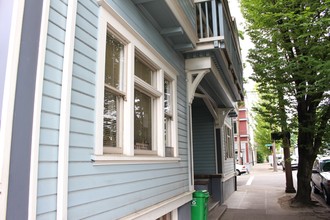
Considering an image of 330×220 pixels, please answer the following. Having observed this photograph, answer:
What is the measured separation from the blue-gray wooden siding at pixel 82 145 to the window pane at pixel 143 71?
57 centimetres

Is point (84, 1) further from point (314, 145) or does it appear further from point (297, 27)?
point (314, 145)

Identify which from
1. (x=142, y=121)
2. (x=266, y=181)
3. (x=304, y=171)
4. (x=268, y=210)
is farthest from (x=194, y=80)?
(x=266, y=181)

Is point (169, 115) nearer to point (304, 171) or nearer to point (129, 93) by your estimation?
point (129, 93)

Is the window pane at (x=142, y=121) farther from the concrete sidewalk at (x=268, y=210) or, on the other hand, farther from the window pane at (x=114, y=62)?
the concrete sidewalk at (x=268, y=210)

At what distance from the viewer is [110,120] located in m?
3.47

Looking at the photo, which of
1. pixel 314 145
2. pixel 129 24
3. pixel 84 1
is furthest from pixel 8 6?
pixel 314 145

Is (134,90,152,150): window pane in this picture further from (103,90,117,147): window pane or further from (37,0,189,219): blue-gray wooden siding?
(103,90,117,147): window pane

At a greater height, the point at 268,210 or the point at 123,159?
the point at 123,159

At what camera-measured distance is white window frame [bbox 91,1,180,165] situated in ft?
10.2

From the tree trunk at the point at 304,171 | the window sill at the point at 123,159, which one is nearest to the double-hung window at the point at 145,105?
the window sill at the point at 123,159

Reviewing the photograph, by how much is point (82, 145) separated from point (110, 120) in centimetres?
71

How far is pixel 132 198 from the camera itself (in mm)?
3672

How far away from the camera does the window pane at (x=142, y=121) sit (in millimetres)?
4215

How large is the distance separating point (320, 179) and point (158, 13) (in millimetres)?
9667
